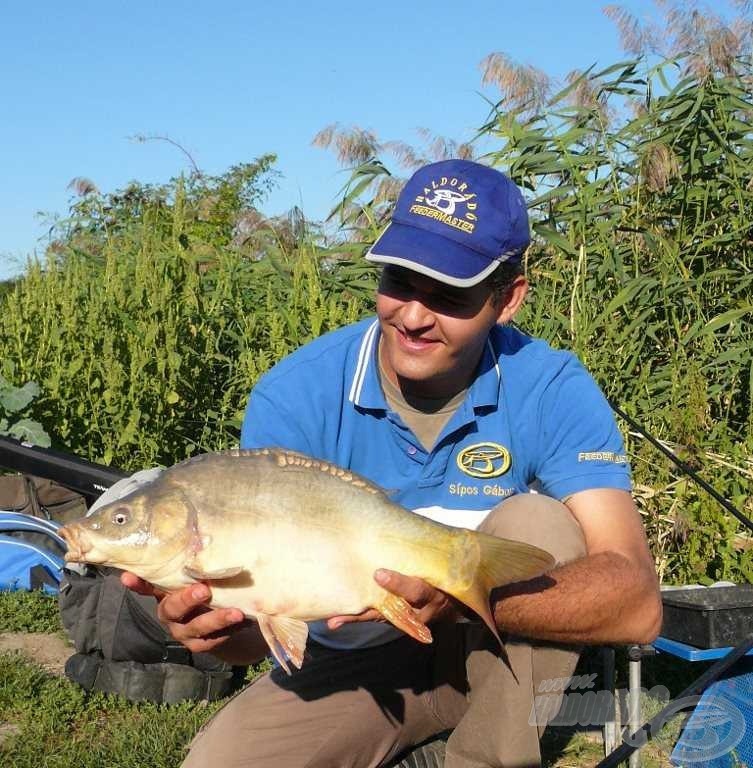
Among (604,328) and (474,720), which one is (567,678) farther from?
(604,328)

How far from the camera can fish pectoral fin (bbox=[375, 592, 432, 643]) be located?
1.77 m

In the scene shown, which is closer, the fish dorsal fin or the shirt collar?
the fish dorsal fin

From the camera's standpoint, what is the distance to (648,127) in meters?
4.26

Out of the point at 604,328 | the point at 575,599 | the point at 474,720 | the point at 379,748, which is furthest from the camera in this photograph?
the point at 604,328

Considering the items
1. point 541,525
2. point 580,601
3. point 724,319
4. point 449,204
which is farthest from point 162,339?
point 580,601

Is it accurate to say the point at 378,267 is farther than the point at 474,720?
Yes

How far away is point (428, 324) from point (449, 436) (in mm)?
238

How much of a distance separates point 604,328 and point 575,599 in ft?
6.91

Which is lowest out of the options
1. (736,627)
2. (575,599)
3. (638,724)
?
(638,724)

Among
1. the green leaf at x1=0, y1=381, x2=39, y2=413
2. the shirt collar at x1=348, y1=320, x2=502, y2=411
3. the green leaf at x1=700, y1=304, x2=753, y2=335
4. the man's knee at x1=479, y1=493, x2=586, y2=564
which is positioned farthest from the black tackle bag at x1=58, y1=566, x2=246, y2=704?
the green leaf at x1=700, y1=304, x2=753, y2=335

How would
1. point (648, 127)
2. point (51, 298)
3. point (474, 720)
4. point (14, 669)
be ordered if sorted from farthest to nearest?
point (51, 298)
point (648, 127)
point (14, 669)
point (474, 720)

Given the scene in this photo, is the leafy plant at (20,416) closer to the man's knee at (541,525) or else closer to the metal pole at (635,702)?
the metal pole at (635,702)

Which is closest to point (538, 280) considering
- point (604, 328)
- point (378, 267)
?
point (604, 328)

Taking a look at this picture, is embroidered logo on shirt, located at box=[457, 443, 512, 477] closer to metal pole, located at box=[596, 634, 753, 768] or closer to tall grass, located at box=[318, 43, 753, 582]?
metal pole, located at box=[596, 634, 753, 768]
